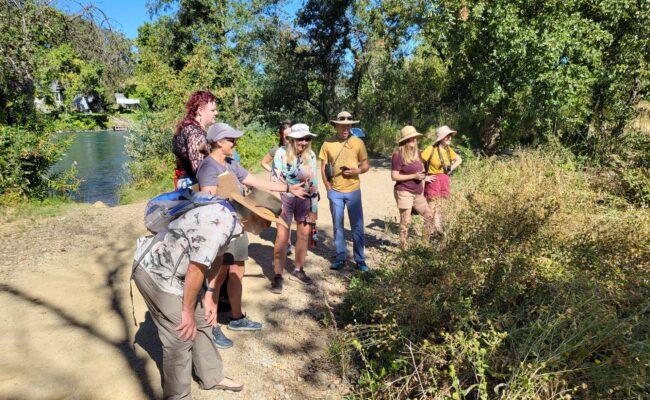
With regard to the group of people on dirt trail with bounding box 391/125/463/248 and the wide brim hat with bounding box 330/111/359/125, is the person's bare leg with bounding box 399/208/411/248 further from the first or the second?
the wide brim hat with bounding box 330/111/359/125

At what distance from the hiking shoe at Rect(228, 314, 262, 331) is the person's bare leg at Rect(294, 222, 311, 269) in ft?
3.61

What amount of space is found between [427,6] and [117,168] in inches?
603

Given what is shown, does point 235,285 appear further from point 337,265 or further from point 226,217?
point 337,265

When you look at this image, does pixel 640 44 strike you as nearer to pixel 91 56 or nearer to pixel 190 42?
pixel 91 56

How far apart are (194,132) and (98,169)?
57.1 ft

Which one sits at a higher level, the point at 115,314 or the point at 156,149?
the point at 156,149

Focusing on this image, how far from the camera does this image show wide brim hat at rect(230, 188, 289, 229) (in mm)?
2750

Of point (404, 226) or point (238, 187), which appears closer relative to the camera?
point (238, 187)

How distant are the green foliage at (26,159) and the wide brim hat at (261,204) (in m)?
6.90

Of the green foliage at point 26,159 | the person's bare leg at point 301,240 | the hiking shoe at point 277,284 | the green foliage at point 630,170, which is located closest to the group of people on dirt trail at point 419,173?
the person's bare leg at point 301,240

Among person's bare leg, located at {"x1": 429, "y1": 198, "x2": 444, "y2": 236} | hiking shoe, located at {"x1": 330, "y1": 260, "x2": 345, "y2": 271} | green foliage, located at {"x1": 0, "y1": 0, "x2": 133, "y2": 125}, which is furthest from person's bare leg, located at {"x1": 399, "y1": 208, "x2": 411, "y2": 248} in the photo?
green foliage, located at {"x1": 0, "y1": 0, "x2": 133, "y2": 125}

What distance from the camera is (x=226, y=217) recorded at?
2.17 m

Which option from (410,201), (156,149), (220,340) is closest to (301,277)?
(220,340)

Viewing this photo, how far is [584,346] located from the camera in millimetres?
2213
